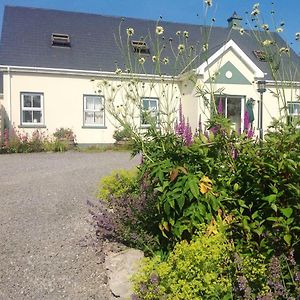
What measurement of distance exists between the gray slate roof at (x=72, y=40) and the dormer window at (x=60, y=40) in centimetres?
24

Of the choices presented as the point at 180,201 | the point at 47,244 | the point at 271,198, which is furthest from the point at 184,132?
the point at 47,244

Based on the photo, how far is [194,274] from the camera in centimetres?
212

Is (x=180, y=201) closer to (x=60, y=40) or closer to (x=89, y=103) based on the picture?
(x=89, y=103)

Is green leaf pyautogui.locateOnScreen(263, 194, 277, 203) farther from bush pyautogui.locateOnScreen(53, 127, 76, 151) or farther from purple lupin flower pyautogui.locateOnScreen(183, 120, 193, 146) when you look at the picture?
bush pyautogui.locateOnScreen(53, 127, 76, 151)

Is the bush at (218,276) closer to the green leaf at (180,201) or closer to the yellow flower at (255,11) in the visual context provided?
the green leaf at (180,201)

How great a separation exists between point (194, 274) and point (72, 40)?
1783 centimetres

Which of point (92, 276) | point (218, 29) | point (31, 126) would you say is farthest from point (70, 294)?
point (218, 29)

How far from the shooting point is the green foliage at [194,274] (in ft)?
6.87

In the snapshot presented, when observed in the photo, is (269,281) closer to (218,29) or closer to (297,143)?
(297,143)

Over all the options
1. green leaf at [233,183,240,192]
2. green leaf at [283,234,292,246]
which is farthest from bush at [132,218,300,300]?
green leaf at [233,183,240,192]

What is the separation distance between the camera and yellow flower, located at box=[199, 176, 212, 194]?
2.41 m

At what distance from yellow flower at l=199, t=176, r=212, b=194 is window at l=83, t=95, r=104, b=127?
14735 millimetres

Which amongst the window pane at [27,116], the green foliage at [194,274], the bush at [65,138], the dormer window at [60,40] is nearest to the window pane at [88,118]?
the bush at [65,138]

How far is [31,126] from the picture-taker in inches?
631
